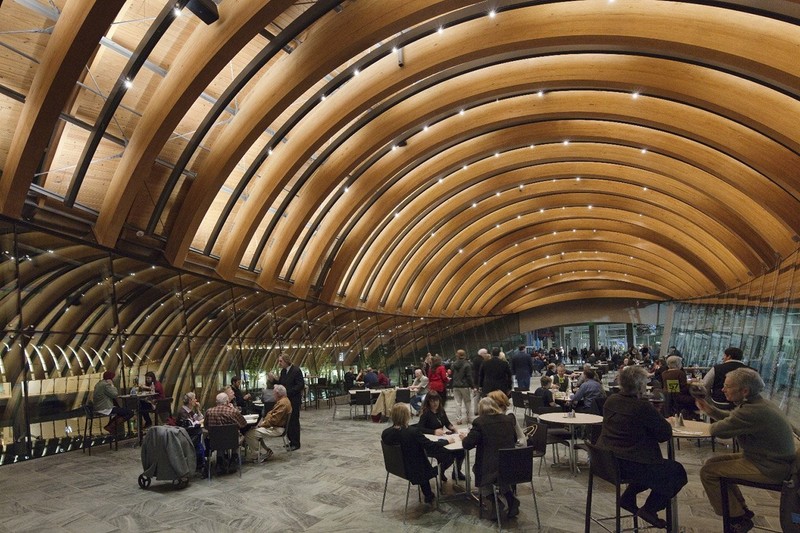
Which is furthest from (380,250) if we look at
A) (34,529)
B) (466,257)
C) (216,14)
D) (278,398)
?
(34,529)

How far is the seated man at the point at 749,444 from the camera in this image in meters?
4.40

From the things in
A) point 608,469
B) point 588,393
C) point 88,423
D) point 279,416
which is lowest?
point 88,423

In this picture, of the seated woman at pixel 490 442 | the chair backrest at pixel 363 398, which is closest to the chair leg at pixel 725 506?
the seated woman at pixel 490 442

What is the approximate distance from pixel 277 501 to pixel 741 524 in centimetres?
536

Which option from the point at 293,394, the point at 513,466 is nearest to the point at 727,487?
the point at 513,466

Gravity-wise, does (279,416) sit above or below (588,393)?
below

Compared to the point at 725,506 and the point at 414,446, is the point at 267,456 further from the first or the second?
the point at 725,506

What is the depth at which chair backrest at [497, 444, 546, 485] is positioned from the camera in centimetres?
540

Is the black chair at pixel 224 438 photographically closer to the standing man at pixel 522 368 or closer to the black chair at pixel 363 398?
→ the black chair at pixel 363 398

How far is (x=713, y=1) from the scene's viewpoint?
332 inches

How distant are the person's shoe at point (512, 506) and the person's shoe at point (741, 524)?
2194 mm

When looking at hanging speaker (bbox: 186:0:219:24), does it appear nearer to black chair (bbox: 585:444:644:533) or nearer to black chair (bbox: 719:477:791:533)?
black chair (bbox: 585:444:644:533)

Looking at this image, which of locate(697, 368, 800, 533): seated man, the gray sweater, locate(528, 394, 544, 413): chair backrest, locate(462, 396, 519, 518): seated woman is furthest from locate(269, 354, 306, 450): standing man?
the gray sweater

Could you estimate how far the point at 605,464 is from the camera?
4.75 meters
